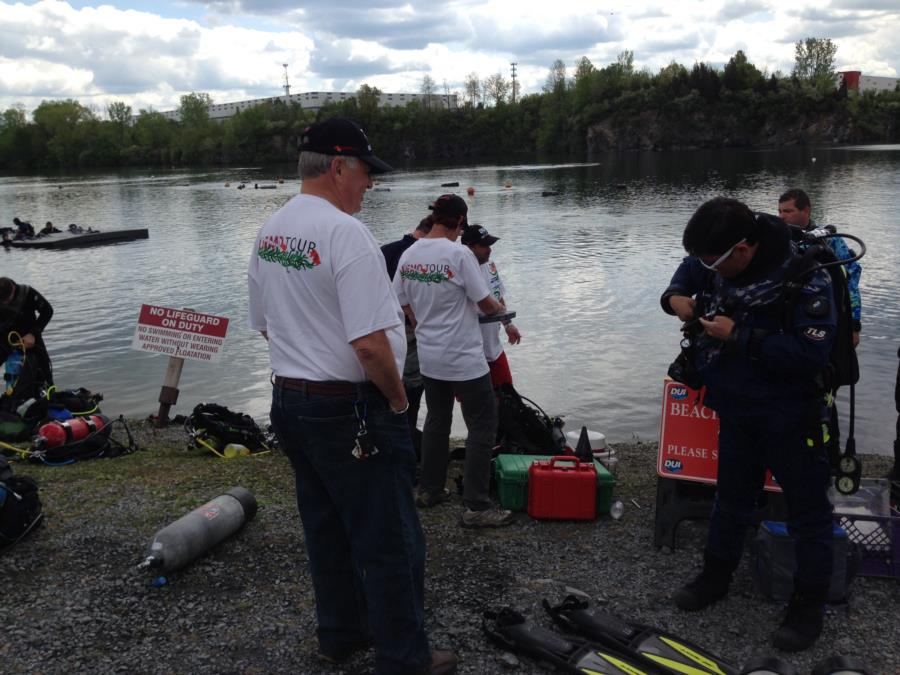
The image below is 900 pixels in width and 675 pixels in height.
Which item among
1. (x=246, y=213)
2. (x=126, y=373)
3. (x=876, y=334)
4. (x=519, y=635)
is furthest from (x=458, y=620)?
(x=246, y=213)

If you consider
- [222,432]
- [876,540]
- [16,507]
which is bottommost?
[222,432]

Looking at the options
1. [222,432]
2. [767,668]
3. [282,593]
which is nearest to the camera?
[767,668]

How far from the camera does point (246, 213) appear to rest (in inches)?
1736

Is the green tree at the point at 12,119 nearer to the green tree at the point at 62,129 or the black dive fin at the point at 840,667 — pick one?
the green tree at the point at 62,129

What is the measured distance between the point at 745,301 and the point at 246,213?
142 feet

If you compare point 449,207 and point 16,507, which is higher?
point 449,207

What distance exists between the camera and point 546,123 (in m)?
145

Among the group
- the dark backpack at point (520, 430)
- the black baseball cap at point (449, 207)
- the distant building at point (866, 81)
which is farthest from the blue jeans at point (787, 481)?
the distant building at point (866, 81)

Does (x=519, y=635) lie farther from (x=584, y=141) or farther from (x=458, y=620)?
(x=584, y=141)

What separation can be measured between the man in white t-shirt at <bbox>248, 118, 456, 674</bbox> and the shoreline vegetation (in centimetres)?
12068

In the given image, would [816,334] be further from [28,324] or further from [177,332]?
[28,324]

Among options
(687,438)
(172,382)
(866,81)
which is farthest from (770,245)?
(866,81)

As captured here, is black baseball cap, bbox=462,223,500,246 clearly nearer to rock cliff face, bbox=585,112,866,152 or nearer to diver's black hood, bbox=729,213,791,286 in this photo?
diver's black hood, bbox=729,213,791,286

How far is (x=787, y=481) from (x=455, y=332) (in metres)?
2.19
